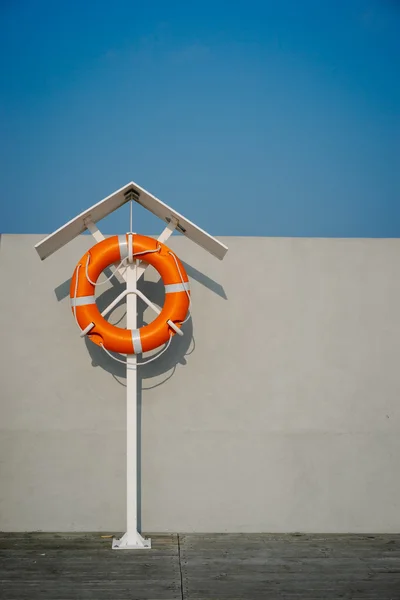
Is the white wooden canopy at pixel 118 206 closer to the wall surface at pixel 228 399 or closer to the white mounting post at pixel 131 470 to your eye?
the wall surface at pixel 228 399

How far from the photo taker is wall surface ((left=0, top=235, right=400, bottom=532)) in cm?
342

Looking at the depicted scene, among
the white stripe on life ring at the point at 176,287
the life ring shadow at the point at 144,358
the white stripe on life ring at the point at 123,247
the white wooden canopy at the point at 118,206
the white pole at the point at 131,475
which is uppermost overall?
the white wooden canopy at the point at 118,206

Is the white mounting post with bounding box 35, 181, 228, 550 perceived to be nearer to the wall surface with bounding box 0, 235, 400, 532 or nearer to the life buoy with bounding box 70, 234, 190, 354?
the life buoy with bounding box 70, 234, 190, 354

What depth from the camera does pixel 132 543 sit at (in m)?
3.09

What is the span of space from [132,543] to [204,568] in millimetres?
439

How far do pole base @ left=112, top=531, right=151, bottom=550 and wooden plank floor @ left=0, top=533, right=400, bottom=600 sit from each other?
37 mm

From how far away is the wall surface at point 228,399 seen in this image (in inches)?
135

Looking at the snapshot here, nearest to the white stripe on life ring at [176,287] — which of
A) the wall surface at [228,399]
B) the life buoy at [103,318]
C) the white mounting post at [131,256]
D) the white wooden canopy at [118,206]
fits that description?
the life buoy at [103,318]

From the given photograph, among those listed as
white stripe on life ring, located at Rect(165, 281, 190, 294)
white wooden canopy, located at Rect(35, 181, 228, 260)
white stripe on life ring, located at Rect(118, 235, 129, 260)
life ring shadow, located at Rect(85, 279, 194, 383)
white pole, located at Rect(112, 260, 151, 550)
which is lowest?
white pole, located at Rect(112, 260, 151, 550)

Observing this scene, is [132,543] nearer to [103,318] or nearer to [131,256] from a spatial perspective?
[103,318]

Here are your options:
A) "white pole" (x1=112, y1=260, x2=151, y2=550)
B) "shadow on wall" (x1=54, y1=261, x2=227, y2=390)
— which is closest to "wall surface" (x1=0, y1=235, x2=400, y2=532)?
"shadow on wall" (x1=54, y1=261, x2=227, y2=390)

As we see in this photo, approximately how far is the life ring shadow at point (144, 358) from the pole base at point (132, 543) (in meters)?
0.82

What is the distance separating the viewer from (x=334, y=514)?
3477 millimetres

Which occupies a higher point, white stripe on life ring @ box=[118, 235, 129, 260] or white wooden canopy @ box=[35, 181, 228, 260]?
white wooden canopy @ box=[35, 181, 228, 260]
